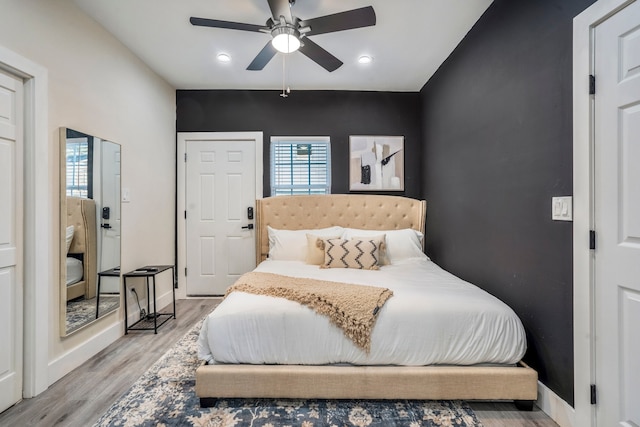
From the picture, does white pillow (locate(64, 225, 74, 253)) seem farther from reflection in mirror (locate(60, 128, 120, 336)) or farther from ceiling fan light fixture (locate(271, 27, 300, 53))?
ceiling fan light fixture (locate(271, 27, 300, 53))

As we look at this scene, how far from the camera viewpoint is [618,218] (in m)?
1.37

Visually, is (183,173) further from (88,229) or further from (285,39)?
(285,39)

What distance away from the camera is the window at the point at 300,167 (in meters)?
3.95

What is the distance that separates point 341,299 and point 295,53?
2.37 m

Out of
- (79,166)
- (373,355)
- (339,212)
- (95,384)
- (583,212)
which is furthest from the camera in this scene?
(339,212)

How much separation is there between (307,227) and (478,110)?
2.14 m

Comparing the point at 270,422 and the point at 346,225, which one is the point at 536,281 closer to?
the point at 270,422

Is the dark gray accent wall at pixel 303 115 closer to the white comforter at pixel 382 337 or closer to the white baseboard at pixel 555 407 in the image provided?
the white comforter at pixel 382 337

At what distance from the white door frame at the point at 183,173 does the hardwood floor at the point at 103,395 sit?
1200 millimetres

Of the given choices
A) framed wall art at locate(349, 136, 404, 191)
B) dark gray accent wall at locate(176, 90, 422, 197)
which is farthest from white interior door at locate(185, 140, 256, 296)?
framed wall art at locate(349, 136, 404, 191)

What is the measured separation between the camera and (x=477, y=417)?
169 cm

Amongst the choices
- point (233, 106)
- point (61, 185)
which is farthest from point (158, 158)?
point (61, 185)

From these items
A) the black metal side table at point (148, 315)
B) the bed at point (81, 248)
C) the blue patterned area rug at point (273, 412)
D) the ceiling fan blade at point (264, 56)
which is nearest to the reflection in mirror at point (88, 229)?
the bed at point (81, 248)

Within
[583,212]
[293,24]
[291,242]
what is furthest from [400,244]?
[293,24]
